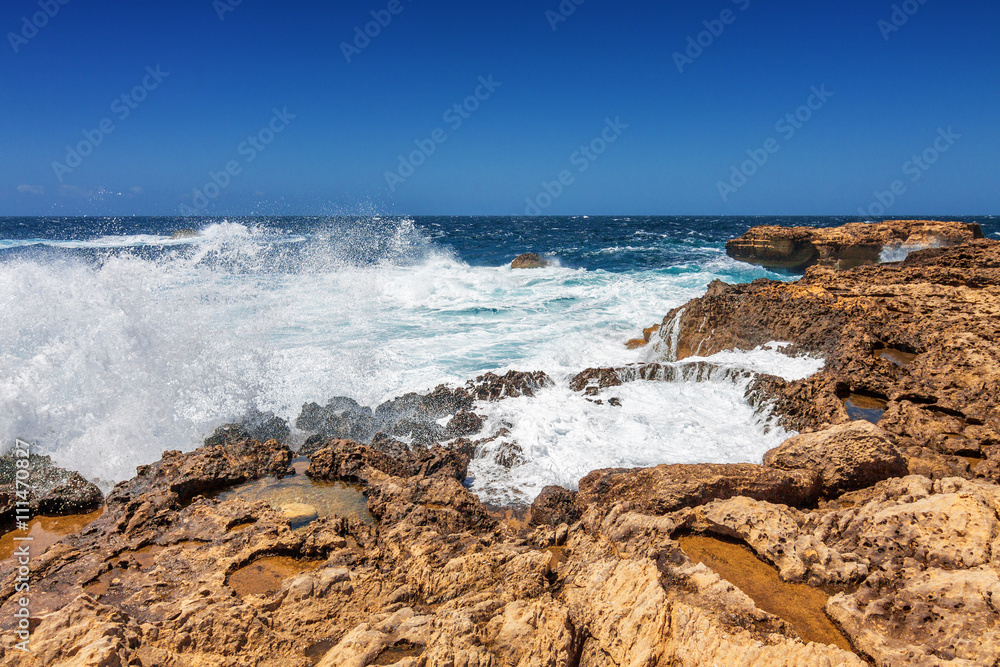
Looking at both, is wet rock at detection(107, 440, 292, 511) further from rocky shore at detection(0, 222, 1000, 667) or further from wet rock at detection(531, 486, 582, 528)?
wet rock at detection(531, 486, 582, 528)

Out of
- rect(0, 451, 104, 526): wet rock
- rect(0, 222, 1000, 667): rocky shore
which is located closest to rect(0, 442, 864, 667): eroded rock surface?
rect(0, 222, 1000, 667): rocky shore

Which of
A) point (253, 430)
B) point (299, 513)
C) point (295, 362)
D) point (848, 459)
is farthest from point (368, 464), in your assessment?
point (295, 362)

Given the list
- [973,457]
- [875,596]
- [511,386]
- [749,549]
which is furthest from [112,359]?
[973,457]

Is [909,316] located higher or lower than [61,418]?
higher

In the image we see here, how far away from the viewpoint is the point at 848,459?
392cm

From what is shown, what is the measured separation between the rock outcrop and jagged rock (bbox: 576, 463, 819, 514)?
17.8 metres

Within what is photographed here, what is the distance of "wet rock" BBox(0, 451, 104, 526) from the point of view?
13.8 ft

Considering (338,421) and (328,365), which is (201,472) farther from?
(328,365)

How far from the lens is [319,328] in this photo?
11.9 metres

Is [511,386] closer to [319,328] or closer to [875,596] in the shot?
[875,596]

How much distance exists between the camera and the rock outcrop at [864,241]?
18141 millimetres

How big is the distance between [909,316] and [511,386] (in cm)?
604

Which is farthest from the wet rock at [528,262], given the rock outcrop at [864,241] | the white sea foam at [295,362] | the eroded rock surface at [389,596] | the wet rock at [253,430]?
the eroded rock surface at [389,596]

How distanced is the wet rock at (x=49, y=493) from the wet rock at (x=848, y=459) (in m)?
6.25
